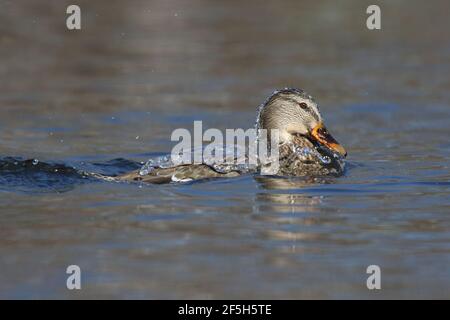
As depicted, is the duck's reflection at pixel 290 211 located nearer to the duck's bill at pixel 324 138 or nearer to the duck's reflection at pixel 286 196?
the duck's reflection at pixel 286 196

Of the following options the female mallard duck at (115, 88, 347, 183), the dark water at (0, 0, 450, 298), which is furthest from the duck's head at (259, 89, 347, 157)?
the dark water at (0, 0, 450, 298)

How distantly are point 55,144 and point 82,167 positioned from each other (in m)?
1.31

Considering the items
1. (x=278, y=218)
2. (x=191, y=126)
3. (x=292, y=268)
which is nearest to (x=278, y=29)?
(x=191, y=126)

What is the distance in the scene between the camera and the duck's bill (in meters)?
10.6

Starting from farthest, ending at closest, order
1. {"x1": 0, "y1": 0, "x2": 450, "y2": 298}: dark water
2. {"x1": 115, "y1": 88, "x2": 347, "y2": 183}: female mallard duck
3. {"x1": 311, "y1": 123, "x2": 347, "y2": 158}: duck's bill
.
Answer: {"x1": 311, "y1": 123, "x2": 347, "y2": 158}: duck's bill → {"x1": 115, "y1": 88, "x2": 347, "y2": 183}: female mallard duck → {"x1": 0, "y1": 0, "x2": 450, "y2": 298}: dark water

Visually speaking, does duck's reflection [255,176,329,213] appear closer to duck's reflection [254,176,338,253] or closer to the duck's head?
duck's reflection [254,176,338,253]

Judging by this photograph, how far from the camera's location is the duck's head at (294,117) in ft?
35.7

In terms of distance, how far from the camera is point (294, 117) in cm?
1092

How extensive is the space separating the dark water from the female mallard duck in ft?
0.69

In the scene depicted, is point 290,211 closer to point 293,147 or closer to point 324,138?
point 293,147

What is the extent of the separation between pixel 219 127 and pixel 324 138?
2363 mm

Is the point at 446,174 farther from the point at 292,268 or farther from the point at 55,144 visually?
the point at 55,144

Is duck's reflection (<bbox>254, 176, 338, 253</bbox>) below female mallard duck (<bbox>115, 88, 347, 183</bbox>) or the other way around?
below

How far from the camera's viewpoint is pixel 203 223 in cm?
830
